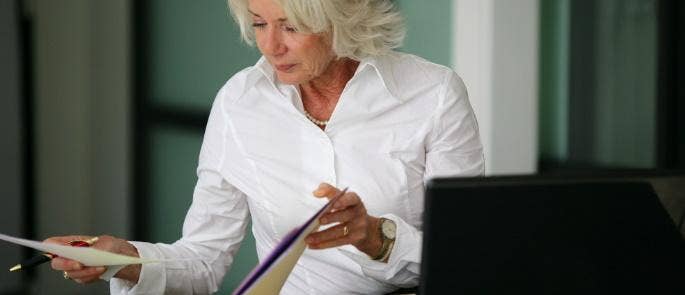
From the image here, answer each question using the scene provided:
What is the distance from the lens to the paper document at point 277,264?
1.13 meters

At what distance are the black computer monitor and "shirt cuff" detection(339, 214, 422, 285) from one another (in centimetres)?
56

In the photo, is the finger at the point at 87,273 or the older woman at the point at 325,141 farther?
the older woman at the point at 325,141

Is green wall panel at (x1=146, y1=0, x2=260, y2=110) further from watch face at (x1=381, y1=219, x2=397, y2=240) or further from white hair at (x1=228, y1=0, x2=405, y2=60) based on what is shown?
watch face at (x1=381, y1=219, x2=397, y2=240)

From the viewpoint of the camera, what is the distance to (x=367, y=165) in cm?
188

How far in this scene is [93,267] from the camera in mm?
1537

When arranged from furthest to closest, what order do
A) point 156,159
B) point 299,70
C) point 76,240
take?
point 156,159 → point 299,70 → point 76,240

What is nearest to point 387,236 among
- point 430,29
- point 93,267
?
point 93,267

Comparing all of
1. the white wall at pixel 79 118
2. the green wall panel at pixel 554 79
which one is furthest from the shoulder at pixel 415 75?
the green wall panel at pixel 554 79

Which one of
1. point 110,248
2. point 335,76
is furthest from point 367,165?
point 110,248

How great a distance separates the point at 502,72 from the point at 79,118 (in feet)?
5.21

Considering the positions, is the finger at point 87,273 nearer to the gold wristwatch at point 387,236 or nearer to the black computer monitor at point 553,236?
the gold wristwatch at point 387,236

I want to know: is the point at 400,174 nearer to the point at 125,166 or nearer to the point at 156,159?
the point at 156,159

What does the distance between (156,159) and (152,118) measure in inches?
5.9

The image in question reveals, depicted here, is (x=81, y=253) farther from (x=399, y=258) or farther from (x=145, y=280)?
(x=399, y=258)
